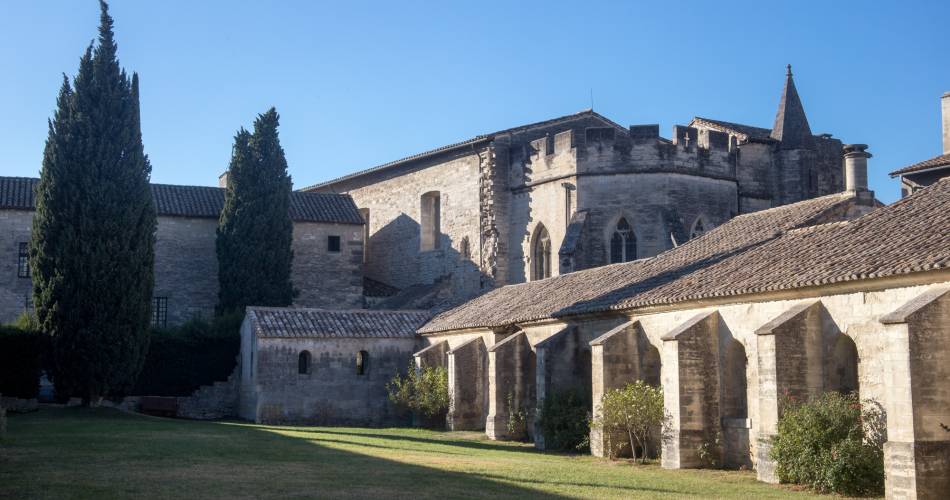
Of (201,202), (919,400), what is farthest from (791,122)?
(919,400)

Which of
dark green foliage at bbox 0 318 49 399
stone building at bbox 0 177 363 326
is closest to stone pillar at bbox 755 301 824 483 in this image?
dark green foliage at bbox 0 318 49 399

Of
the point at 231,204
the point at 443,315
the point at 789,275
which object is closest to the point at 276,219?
the point at 231,204

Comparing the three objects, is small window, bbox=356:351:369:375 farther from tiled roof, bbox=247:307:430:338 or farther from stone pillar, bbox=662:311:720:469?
stone pillar, bbox=662:311:720:469

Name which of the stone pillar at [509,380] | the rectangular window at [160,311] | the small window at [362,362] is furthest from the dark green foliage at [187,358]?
the stone pillar at [509,380]

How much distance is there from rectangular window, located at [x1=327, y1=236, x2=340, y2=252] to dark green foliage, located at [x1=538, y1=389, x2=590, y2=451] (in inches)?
913

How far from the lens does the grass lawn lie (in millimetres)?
16062

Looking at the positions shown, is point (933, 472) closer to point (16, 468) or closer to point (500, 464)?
point (500, 464)

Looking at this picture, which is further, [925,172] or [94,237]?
[94,237]

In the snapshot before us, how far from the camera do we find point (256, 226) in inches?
1709

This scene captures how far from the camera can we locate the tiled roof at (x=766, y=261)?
18.2 metres

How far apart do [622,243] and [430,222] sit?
1145cm

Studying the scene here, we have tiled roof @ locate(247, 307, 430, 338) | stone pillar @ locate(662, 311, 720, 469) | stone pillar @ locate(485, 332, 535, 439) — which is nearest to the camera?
stone pillar @ locate(662, 311, 720, 469)

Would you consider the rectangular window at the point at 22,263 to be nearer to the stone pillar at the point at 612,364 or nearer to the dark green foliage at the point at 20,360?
the dark green foliage at the point at 20,360

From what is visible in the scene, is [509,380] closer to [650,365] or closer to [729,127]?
[650,365]
